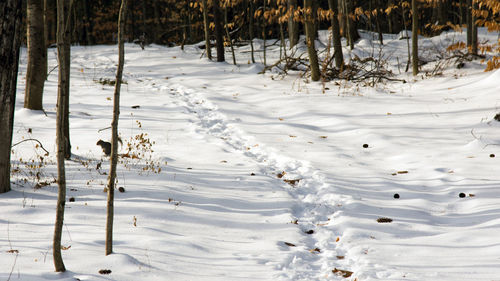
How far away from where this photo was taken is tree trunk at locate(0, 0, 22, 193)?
4.30 meters

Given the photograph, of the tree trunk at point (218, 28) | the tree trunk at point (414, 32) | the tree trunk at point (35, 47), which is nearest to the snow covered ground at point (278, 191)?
the tree trunk at point (35, 47)

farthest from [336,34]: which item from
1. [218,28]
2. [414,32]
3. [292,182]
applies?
[292,182]

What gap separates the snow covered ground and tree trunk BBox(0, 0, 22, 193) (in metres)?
0.45

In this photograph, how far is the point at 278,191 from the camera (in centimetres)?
544

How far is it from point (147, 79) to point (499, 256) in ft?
43.5

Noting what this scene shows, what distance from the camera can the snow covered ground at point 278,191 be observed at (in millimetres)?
3566

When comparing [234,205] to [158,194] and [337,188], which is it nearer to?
[158,194]

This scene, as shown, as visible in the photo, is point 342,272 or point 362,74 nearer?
point 342,272

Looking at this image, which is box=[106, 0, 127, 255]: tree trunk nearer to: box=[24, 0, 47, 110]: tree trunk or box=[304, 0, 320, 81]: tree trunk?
box=[24, 0, 47, 110]: tree trunk

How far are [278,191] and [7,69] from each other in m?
3.56

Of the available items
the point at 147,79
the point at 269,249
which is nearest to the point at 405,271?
the point at 269,249

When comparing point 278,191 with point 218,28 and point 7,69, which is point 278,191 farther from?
→ point 218,28

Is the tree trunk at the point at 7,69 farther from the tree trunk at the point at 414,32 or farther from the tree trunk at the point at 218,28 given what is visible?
the tree trunk at the point at 218,28

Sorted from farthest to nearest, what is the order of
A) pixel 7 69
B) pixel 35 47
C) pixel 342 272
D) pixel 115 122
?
pixel 35 47, pixel 7 69, pixel 342 272, pixel 115 122
